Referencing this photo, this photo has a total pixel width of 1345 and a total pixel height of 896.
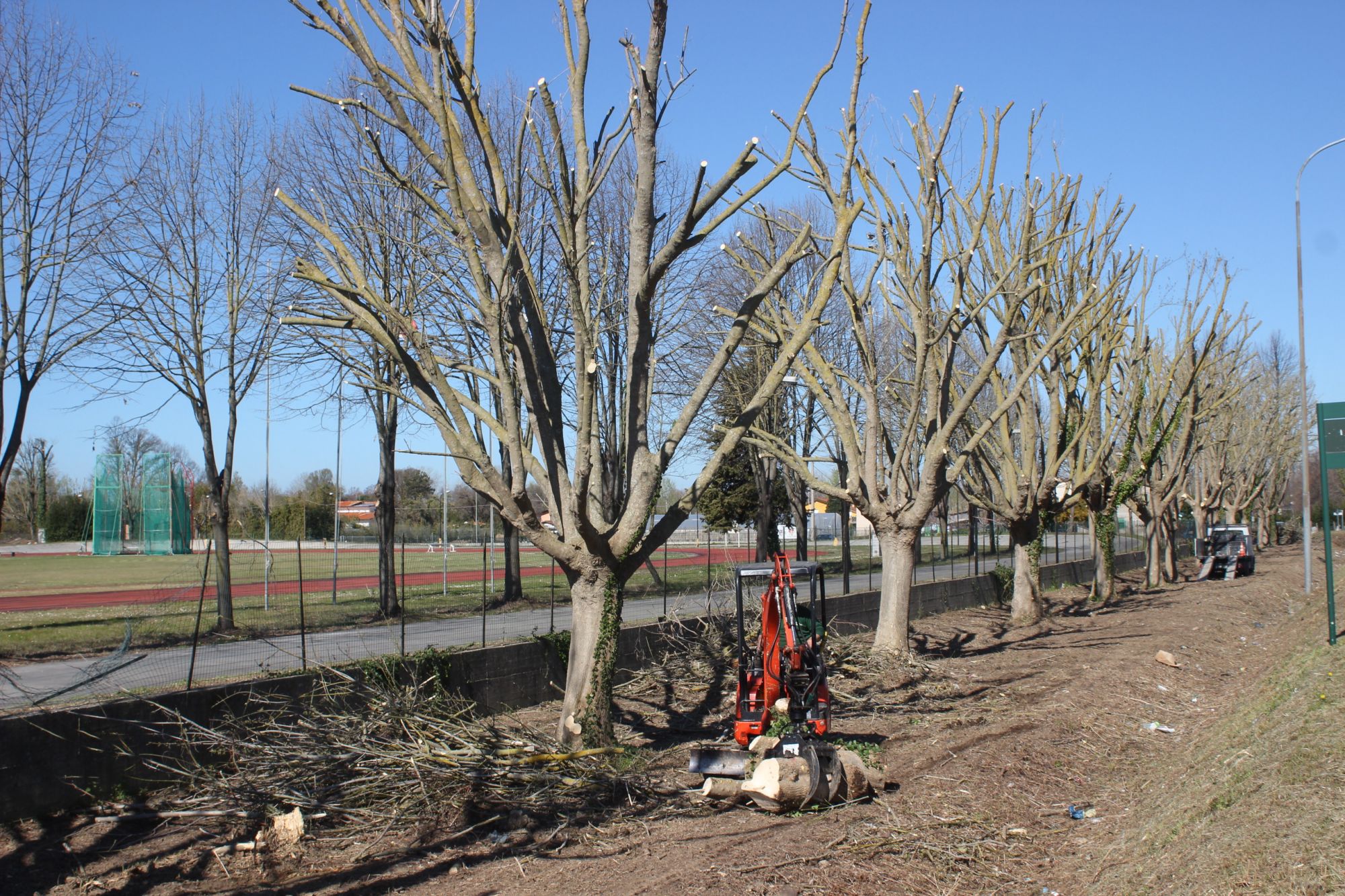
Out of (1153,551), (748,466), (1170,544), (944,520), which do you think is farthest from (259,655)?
(1170,544)

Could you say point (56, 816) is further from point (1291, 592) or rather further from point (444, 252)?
point (1291, 592)

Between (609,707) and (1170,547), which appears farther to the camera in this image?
(1170,547)

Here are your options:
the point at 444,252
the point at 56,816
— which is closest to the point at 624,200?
the point at 444,252

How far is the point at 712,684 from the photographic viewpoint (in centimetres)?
1527

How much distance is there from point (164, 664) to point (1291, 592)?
33.4 m

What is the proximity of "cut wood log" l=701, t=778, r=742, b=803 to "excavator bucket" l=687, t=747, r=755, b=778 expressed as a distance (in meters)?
0.28

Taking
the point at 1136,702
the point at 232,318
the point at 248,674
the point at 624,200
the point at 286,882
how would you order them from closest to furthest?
the point at 286,882 → the point at 248,674 → the point at 1136,702 → the point at 232,318 → the point at 624,200

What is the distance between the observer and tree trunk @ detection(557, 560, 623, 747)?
33.3 ft

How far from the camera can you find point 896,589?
17.0m

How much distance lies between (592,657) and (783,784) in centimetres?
241

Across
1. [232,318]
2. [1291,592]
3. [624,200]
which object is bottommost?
[1291,592]

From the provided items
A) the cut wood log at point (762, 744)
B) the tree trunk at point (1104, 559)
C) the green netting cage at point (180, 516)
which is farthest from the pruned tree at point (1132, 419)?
the green netting cage at point (180, 516)

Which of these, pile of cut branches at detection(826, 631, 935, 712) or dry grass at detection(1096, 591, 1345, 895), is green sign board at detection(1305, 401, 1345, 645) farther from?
pile of cut branches at detection(826, 631, 935, 712)

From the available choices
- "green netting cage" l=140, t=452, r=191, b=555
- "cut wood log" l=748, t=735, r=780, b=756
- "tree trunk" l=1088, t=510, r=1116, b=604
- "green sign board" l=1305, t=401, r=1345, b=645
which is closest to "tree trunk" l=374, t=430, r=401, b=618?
"cut wood log" l=748, t=735, r=780, b=756
